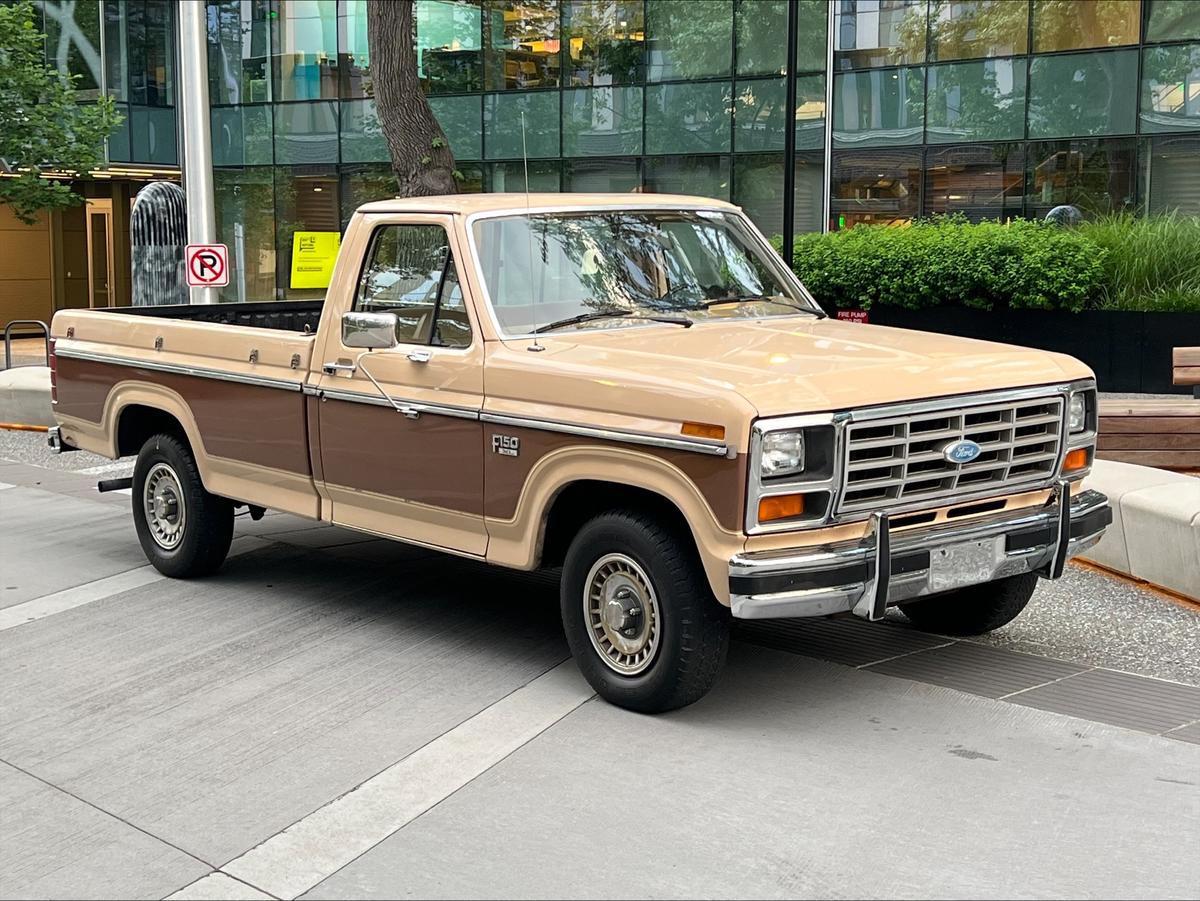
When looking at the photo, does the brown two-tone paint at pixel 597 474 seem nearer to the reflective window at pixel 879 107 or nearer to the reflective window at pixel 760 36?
the reflective window at pixel 879 107

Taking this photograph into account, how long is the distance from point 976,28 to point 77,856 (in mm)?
20961

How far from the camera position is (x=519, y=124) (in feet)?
90.9

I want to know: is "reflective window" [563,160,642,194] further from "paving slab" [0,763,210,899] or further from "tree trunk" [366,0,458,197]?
"paving slab" [0,763,210,899]

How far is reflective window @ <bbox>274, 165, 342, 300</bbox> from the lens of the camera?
3044cm

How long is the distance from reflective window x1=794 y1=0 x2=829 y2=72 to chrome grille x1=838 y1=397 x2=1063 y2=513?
62.1ft

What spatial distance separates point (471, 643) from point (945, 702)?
2318 mm

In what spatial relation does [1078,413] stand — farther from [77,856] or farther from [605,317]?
[77,856]

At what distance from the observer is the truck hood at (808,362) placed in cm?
575

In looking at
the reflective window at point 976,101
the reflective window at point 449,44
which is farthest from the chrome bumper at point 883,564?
the reflective window at point 449,44

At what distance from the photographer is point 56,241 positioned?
33500 millimetres

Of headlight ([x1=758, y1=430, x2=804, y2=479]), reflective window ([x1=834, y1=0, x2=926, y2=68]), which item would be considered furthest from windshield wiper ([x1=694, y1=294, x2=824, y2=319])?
reflective window ([x1=834, y1=0, x2=926, y2=68])

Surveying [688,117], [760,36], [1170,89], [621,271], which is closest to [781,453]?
[621,271]

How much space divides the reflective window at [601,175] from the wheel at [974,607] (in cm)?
1945

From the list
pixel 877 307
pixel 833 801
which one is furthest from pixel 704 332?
pixel 877 307
